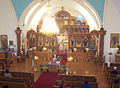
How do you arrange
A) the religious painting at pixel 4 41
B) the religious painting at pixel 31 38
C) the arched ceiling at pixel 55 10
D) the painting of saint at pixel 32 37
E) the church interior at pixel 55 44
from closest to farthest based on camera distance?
the church interior at pixel 55 44
the arched ceiling at pixel 55 10
the religious painting at pixel 4 41
the religious painting at pixel 31 38
the painting of saint at pixel 32 37

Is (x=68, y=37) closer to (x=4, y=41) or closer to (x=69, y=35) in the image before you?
(x=69, y=35)

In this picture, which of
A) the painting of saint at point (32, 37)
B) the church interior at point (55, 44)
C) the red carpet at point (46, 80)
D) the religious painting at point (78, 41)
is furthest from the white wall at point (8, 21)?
the religious painting at point (78, 41)

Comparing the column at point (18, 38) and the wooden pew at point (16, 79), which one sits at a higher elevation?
the column at point (18, 38)

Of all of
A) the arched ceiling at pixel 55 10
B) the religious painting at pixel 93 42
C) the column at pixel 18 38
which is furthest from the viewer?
the religious painting at pixel 93 42

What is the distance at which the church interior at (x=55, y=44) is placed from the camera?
959 centimetres

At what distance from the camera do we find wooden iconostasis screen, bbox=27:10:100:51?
1908cm

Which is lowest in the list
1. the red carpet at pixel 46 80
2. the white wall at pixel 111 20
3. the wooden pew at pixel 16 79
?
the red carpet at pixel 46 80

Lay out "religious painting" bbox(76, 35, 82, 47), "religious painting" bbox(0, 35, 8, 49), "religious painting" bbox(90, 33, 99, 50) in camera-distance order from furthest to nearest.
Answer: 1. "religious painting" bbox(76, 35, 82, 47)
2. "religious painting" bbox(90, 33, 99, 50)
3. "religious painting" bbox(0, 35, 8, 49)

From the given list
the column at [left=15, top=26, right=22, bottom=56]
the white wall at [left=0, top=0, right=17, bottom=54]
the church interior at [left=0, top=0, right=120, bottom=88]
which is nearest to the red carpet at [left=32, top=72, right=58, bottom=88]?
the church interior at [left=0, top=0, right=120, bottom=88]

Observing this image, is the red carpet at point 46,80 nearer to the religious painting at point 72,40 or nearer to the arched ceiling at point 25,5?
the arched ceiling at point 25,5

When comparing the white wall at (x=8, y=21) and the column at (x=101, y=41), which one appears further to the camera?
the white wall at (x=8, y=21)

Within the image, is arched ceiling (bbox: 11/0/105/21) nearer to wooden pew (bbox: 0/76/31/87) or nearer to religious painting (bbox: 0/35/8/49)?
religious painting (bbox: 0/35/8/49)

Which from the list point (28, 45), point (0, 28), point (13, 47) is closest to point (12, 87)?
point (13, 47)

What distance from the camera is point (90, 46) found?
18891mm
